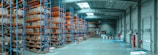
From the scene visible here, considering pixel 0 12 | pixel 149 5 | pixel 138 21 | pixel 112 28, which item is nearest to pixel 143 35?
pixel 138 21

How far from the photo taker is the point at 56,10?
18.1 meters

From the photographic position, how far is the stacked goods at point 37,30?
13289mm

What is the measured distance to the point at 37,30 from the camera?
13750 millimetres

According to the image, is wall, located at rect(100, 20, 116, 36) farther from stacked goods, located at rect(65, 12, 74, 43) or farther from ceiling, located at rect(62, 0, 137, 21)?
stacked goods, located at rect(65, 12, 74, 43)

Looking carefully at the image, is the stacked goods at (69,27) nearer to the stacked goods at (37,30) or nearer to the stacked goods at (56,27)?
the stacked goods at (56,27)

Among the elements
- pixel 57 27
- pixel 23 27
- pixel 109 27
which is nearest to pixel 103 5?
pixel 57 27

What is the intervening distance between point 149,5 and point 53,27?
7.31 metres

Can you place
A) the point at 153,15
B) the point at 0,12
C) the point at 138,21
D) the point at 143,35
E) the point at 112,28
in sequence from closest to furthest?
1. the point at 0,12
2. the point at 153,15
3. the point at 143,35
4. the point at 138,21
5. the point at 112,28

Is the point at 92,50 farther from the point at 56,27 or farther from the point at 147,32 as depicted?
the point at 147,32

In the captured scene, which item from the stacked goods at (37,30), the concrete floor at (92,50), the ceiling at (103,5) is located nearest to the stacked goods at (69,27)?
the ceiling at (103,5)

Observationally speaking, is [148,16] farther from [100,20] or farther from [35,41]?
[100,20]

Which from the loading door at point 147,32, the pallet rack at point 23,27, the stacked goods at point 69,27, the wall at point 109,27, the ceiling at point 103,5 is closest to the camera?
the pallet rack at point 23,27

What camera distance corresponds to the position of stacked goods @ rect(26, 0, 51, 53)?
13.3 m

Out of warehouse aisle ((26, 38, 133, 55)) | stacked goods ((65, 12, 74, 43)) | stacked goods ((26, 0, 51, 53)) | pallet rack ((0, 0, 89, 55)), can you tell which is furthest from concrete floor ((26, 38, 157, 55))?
stacked goods ((65, 12, 74, 43))
